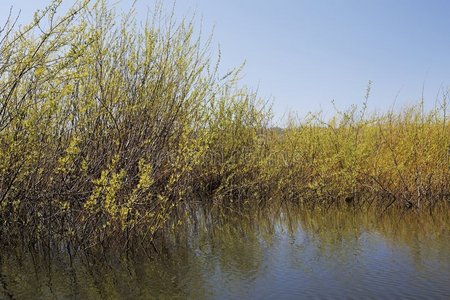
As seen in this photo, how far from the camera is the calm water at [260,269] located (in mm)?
4070

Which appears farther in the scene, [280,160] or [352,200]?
[280,160]

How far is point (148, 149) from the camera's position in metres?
5.76

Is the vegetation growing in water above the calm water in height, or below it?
above

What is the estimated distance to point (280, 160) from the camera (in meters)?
10.5

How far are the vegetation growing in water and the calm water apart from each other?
504 millimetres

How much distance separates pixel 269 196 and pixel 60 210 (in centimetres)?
579

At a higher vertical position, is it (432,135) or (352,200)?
(432,135)

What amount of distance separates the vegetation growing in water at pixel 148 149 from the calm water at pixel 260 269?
1.65 feet

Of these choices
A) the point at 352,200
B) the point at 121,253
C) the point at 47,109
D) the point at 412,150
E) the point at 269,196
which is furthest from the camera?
the point at 269,196

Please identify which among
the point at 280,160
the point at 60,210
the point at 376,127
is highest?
the point at 376,127

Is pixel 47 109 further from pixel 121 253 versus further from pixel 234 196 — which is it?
pixel 234 196

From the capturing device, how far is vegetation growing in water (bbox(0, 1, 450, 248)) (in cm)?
484

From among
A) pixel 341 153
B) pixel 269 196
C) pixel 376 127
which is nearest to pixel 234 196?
pixel 269 196

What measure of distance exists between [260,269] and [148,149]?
2039 mm
